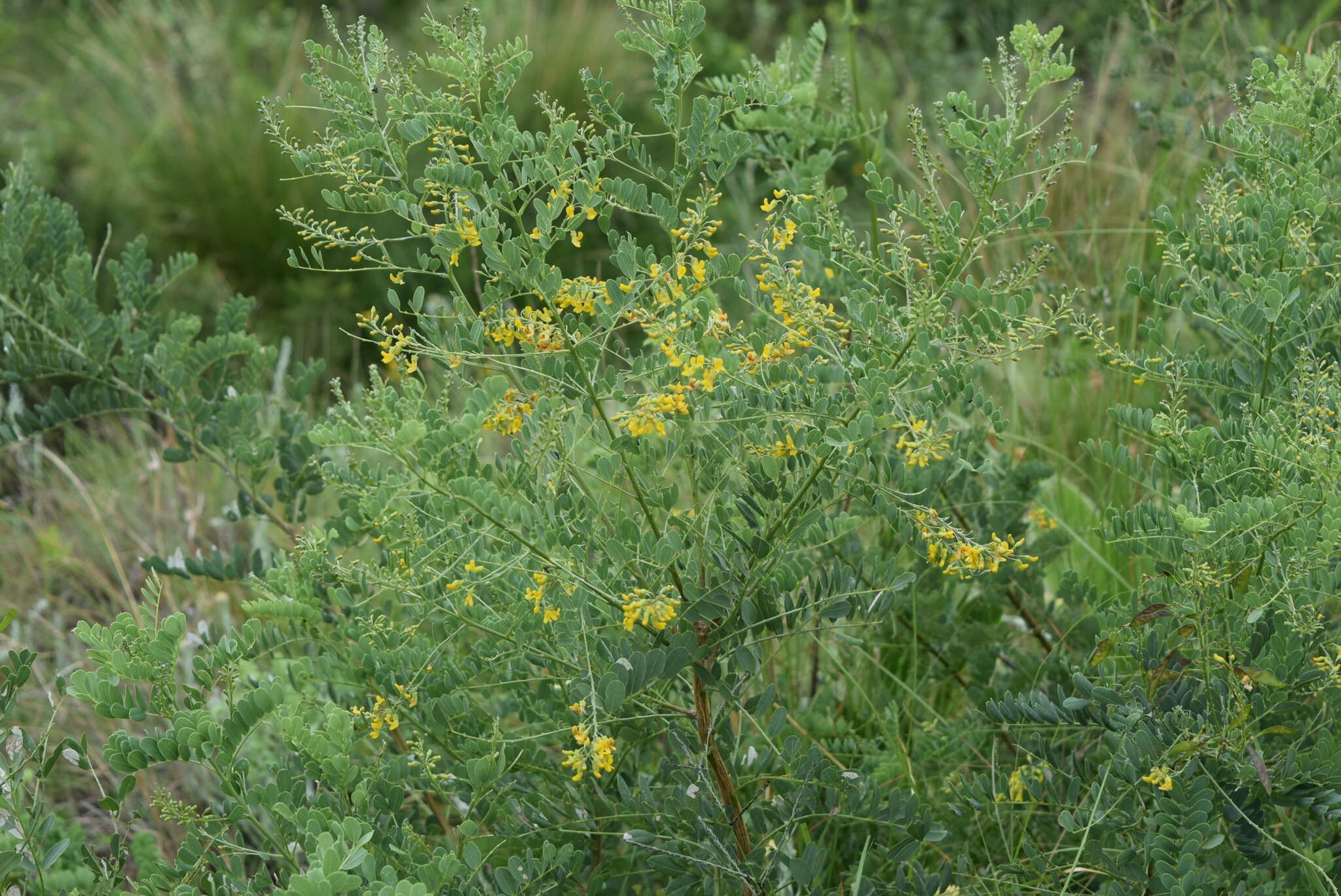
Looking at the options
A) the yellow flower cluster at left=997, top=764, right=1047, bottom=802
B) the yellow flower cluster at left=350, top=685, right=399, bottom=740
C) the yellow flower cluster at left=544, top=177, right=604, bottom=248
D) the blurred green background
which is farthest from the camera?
the blurred green background

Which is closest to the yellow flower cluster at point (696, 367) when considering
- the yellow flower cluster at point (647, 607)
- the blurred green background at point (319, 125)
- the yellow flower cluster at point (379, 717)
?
the yellow flower cluster at point (647, 607)

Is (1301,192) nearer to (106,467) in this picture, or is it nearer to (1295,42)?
(1295,42)

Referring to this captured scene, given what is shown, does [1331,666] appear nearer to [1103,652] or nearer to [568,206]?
[1103,652]

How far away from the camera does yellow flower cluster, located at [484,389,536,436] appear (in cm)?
140

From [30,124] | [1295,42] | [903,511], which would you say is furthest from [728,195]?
[903,511]

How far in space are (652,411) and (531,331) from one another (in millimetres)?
180

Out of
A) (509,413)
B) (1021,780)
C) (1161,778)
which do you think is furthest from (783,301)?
(1021,780)

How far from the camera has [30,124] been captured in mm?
6195

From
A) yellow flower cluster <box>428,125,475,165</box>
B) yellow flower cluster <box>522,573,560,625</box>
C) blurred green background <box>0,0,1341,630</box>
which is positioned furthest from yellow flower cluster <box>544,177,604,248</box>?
yellow flower cluster <box>522,573,560,625</box>

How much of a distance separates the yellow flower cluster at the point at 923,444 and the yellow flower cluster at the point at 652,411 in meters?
0.24

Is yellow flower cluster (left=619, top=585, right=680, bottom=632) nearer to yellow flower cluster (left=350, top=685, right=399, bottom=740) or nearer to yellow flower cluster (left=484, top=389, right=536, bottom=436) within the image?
yellow flower cluster (left=484, top=389, right=536, bottom=436)

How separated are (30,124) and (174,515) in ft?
12.5

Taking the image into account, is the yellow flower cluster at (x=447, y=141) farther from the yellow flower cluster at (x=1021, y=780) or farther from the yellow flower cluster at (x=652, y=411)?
the yellow flower cluster at (x=1021, y=780)

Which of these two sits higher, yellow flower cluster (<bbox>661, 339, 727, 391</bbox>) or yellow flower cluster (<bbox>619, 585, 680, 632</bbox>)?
yellow flower cluster (<bbox>661, 339, 727, 391</bbox>)
